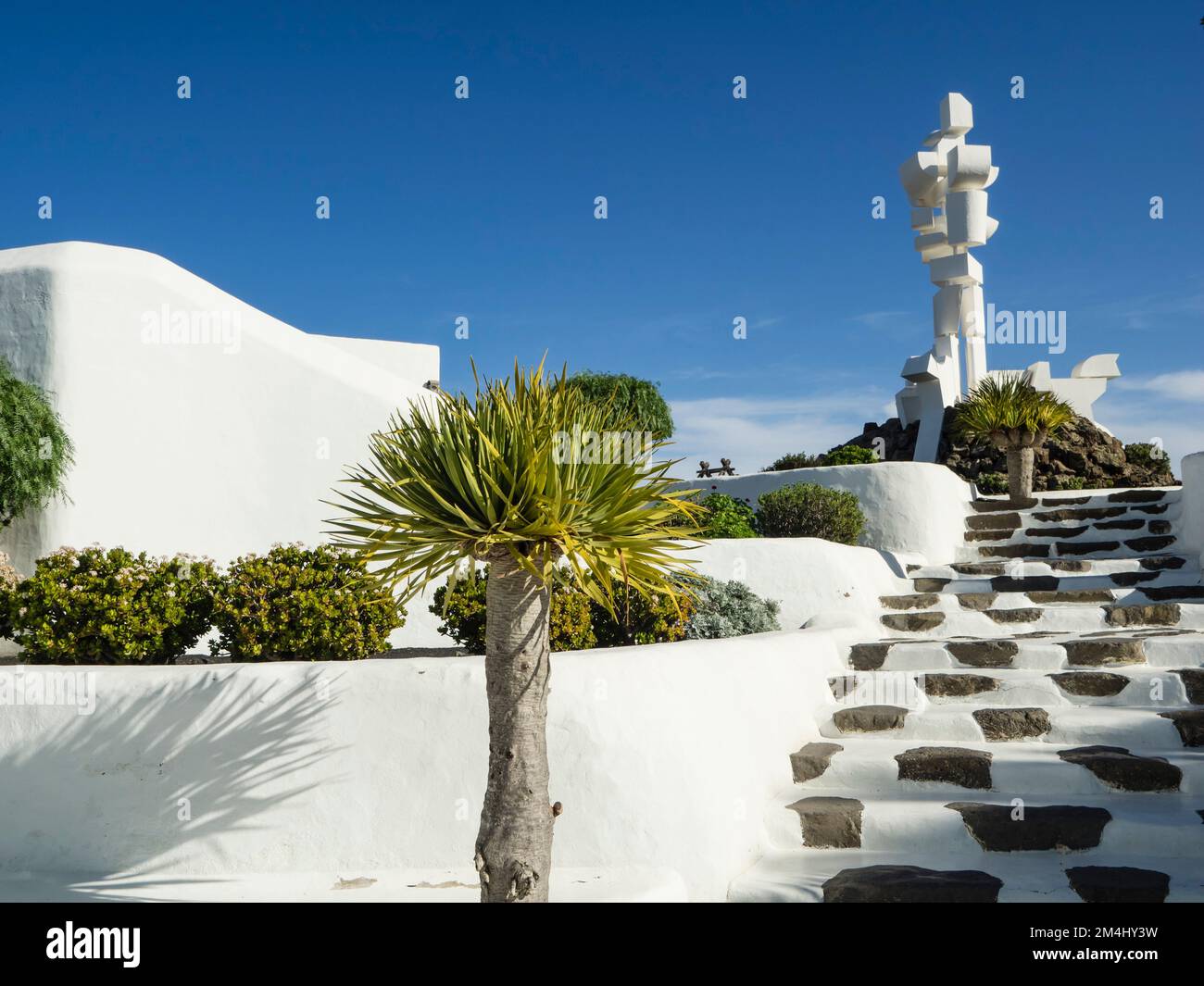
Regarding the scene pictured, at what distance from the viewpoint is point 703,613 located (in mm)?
7309

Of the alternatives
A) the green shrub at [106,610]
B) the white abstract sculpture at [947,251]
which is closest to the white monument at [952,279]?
the white abstract sculpture at [947,251]

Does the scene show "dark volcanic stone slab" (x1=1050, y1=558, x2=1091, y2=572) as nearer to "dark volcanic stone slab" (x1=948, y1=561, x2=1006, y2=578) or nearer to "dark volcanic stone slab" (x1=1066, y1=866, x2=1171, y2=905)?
"dark volcanic stone slab" (x1=948, y1=561, x2=1006, y2=578)

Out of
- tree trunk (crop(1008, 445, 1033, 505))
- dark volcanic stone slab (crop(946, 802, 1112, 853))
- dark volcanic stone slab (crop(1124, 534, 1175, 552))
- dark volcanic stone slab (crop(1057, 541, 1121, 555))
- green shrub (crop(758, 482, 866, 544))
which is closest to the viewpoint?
dark volcanic stone slab (crop(946, 802, 1112, 853))

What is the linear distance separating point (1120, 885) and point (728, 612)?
4.01 metres

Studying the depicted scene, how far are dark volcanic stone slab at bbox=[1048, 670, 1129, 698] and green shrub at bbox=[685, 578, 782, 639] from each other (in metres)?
2.37

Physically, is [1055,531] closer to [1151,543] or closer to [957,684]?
[1151,543]

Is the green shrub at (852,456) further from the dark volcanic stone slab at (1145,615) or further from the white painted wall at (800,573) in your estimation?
the dark volcanic stone slab at (1145,615)

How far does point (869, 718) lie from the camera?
18.1ft

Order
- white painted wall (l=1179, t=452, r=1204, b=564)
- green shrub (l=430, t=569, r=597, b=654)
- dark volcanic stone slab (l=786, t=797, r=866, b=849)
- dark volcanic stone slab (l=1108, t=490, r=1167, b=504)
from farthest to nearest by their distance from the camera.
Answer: dark volcanic stone slab (l=1108, t=490, r=1167, b=504), white painted wall (l=1179, t=452, r=1204, b=564), green shrub (l=430, t=569, r=597, b=654), dark volcanic stone slab (l=786, t=797, r=866, b=849)

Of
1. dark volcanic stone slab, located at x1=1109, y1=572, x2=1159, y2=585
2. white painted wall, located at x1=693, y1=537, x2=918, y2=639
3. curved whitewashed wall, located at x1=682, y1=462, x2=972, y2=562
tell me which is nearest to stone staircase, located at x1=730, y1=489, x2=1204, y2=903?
white painted wall, located at x1=693, y1=537, x2=918, y2=639

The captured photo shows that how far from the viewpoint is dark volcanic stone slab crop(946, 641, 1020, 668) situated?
20.4 ft
